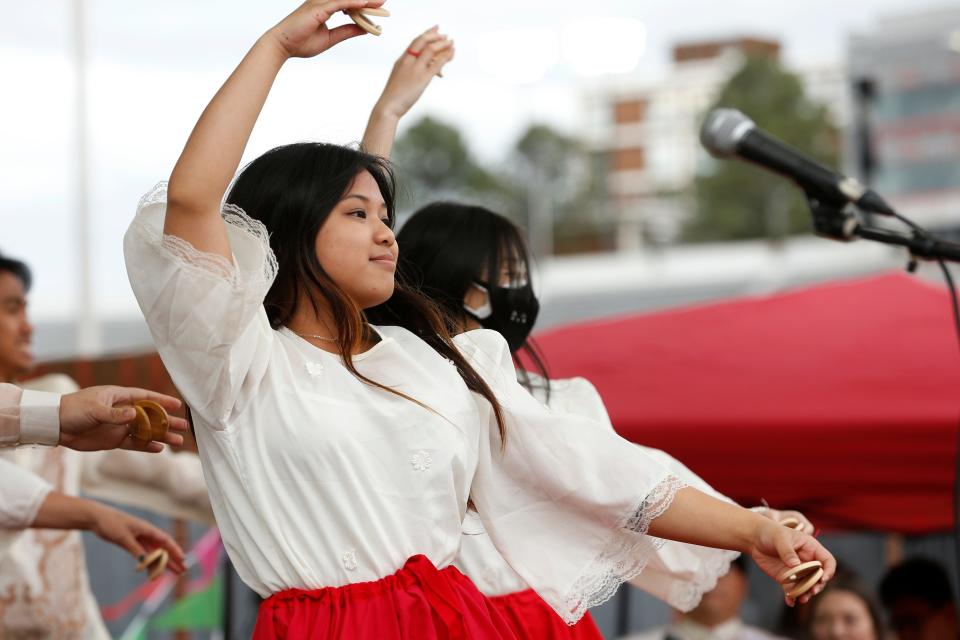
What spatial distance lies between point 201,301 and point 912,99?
58.2 feet

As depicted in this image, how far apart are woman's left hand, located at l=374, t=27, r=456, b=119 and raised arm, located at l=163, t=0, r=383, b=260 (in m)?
0.62

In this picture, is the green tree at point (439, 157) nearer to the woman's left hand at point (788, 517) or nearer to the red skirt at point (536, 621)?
the red skirt at point (536, 621)

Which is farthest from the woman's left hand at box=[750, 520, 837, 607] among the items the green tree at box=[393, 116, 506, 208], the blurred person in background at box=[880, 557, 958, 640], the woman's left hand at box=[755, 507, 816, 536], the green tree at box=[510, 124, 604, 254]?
the green tree at box=[393, 116, 506, 208]

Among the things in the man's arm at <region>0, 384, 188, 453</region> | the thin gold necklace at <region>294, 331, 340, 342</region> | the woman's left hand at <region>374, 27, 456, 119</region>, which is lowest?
the man's arm at <region>0, 384, 188, 453</region>

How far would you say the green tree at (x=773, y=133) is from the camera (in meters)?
31.7

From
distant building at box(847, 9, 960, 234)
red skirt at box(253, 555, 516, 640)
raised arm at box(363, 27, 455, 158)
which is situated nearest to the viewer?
red skirt at box(253, 555, 516, 640)

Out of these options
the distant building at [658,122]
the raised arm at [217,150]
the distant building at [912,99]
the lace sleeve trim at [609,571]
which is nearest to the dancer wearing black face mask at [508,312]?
the lace sleeve trim at [609,571]

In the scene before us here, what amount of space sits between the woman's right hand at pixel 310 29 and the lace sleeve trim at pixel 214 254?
237 millimetres

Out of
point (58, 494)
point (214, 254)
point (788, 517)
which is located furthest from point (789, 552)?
point (58, 494)

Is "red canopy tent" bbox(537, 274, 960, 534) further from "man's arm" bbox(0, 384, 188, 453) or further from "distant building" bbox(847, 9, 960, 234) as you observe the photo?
"distant building" bbox(847, 9, 960, 234)

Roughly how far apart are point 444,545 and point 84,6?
6.57 m

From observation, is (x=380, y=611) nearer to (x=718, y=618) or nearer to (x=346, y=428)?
(x=346, y=428)

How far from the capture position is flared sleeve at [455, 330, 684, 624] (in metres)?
1.87

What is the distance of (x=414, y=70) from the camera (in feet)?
7.77
